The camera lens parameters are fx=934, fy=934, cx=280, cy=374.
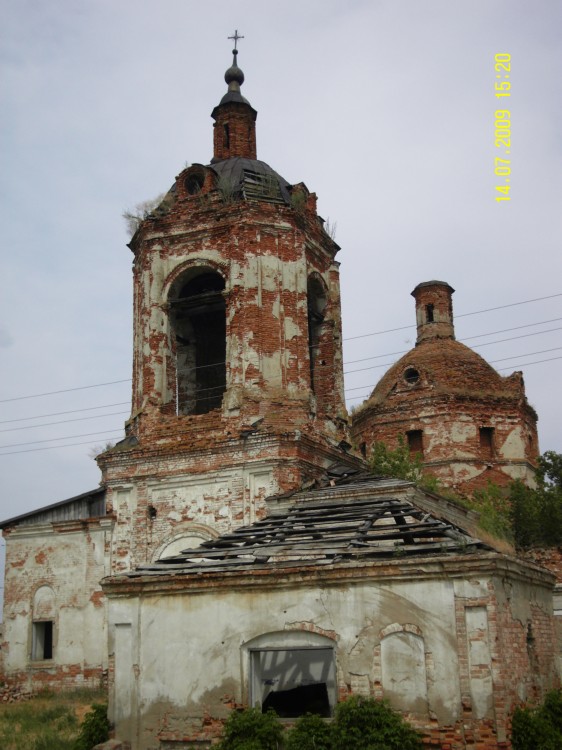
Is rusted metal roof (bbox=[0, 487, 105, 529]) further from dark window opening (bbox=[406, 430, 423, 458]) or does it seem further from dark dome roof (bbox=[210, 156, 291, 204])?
dark window opening (bbox=[406, 430, 423, 458])

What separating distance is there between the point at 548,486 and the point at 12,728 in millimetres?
15008

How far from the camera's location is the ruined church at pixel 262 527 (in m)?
11.1

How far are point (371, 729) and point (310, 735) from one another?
28.4 inches

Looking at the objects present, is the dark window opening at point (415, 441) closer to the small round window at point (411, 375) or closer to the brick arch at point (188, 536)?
the small round window at point (411, 375)

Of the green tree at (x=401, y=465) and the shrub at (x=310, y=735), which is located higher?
the green tree at (x=401, y=465)

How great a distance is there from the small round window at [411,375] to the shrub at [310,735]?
17.9 metres

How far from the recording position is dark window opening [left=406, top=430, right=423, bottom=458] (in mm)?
27422

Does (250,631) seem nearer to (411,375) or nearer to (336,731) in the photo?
(336,731)

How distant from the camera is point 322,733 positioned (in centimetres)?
1070

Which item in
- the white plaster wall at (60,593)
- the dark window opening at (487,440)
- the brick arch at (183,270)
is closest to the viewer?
the white plaster wall at (60,593)

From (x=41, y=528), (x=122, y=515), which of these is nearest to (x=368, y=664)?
(x=122, y=515)

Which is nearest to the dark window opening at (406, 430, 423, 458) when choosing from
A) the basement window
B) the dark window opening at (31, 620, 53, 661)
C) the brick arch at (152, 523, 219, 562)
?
the brick arch at (152, 523, 219, 562)

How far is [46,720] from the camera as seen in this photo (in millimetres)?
15273

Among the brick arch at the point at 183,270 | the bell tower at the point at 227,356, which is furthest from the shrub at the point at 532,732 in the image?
the brick arch at the point at 183,270
